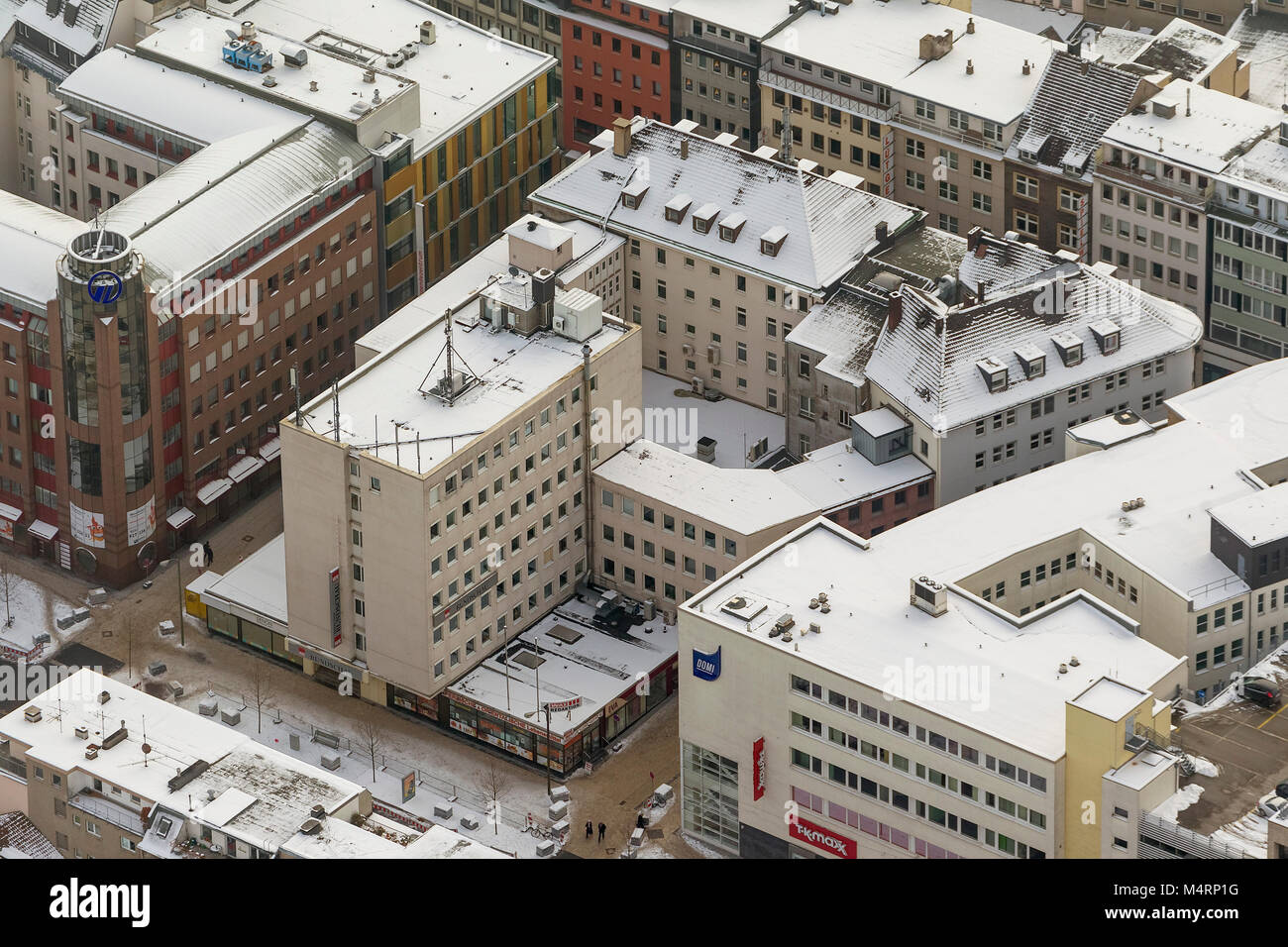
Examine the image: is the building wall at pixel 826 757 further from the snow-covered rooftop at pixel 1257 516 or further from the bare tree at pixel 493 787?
the snow-covered rooftop at pixel 1257 516

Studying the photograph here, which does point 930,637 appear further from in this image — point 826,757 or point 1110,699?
point 1110,699

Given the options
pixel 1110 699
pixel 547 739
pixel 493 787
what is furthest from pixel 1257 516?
pixel 493 787

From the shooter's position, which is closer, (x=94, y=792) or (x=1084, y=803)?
(x=1084, y=803)

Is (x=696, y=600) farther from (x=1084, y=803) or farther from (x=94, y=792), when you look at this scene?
(x=94, y=792)

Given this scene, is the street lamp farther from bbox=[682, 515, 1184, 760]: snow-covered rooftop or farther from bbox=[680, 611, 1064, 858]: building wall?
bbox=[682, 515, 1184, 760]: snow-covered rooftop

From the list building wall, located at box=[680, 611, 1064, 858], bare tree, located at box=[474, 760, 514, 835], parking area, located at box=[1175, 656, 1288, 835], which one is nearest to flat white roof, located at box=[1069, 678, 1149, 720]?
building wall, located at box=[680, 611, 1064, 858]
